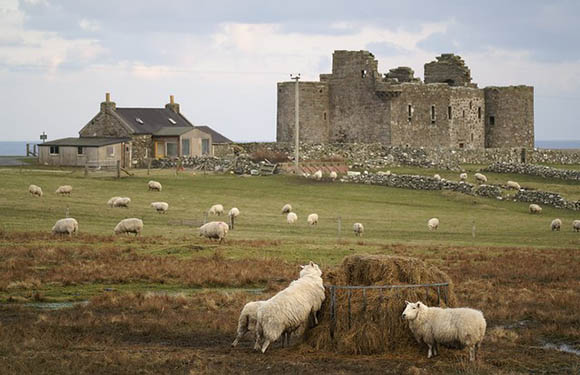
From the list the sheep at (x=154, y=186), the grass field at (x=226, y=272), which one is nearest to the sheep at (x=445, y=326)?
the grass field at (x=226, y=272)

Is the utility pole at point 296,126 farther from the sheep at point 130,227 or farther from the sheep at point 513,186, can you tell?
the sheep at point 130,227

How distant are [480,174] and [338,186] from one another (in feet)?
36.6

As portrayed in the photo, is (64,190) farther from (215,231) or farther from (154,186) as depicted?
(215,231)

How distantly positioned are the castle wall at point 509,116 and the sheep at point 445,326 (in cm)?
6892

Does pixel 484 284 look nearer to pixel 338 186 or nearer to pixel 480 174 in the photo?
pixel 338 186

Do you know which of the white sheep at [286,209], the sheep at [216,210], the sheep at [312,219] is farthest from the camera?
the white sheep at [286,209]

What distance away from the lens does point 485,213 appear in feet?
175

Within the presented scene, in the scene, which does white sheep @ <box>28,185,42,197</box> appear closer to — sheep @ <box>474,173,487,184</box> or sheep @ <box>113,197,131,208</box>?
sheep @ <box>113,197,131,208</box>

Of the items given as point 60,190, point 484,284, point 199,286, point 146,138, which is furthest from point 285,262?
point 146,138

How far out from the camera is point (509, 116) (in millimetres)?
84562

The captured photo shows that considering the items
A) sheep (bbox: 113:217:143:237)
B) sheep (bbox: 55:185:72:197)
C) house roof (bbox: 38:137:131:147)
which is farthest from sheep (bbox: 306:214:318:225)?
house roof (bbox: 38:137:131:147)

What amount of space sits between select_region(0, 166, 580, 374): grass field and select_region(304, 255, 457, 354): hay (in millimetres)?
422

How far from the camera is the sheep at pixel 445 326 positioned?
682 inches

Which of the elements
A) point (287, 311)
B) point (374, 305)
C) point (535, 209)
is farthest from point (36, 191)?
point (374, 305)
